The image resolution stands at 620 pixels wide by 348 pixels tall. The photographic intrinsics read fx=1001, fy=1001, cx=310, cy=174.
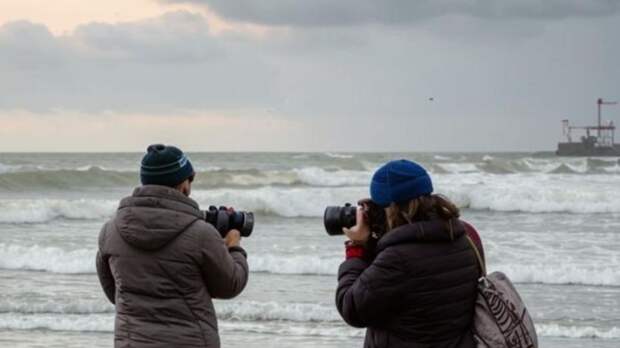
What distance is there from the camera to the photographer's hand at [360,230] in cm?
301

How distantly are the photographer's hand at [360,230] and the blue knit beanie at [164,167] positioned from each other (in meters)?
0.62

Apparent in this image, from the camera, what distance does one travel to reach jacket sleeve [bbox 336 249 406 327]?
2.85m

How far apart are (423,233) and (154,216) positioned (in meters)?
0.88

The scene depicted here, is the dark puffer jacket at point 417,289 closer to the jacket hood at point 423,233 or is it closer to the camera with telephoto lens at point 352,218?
the jacket hood at point 423,233

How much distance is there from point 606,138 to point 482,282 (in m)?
87.8

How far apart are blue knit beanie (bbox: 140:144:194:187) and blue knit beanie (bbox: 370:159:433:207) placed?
0.69 meters

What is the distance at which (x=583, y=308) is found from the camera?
9.65 m

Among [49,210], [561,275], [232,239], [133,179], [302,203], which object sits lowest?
[133,179]

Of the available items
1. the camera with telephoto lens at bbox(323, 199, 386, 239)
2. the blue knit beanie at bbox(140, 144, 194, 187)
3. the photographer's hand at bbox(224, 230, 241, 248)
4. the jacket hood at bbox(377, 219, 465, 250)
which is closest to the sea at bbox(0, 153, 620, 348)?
the photographer's hand at bbox(224, 230, 241, 248)

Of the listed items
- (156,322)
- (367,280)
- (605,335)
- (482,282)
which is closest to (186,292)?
(156,322)

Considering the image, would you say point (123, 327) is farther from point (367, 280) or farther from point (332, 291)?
point (332, 291)

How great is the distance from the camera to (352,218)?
10.1ft

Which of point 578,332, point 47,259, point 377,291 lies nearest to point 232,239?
point 377,291

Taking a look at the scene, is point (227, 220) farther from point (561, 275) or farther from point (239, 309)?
point (561, 275)
